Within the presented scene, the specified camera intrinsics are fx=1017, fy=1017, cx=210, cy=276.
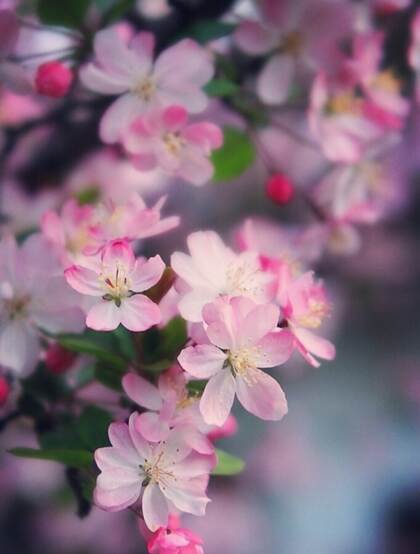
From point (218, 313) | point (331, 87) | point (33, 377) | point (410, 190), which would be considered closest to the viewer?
point (218, 313)

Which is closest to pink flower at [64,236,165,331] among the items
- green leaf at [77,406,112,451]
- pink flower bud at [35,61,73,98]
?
green leaf at [77,406,112,451]

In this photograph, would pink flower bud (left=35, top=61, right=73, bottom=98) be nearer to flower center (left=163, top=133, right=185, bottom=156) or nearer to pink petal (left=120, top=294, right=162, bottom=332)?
flower center (left=163, top=133, right=185, bottom=156)

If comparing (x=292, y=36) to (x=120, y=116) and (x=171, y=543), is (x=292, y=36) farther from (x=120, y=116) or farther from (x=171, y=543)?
(x=171, y=543)

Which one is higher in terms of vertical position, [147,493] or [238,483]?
[147,493]

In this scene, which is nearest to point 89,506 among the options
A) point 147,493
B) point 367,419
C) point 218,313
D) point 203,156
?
point 147,493

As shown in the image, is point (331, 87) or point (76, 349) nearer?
point (76, 349)

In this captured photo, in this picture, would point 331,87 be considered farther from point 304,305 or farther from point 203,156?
point 304,305

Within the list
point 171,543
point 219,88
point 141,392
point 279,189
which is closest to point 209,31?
point 219,88
